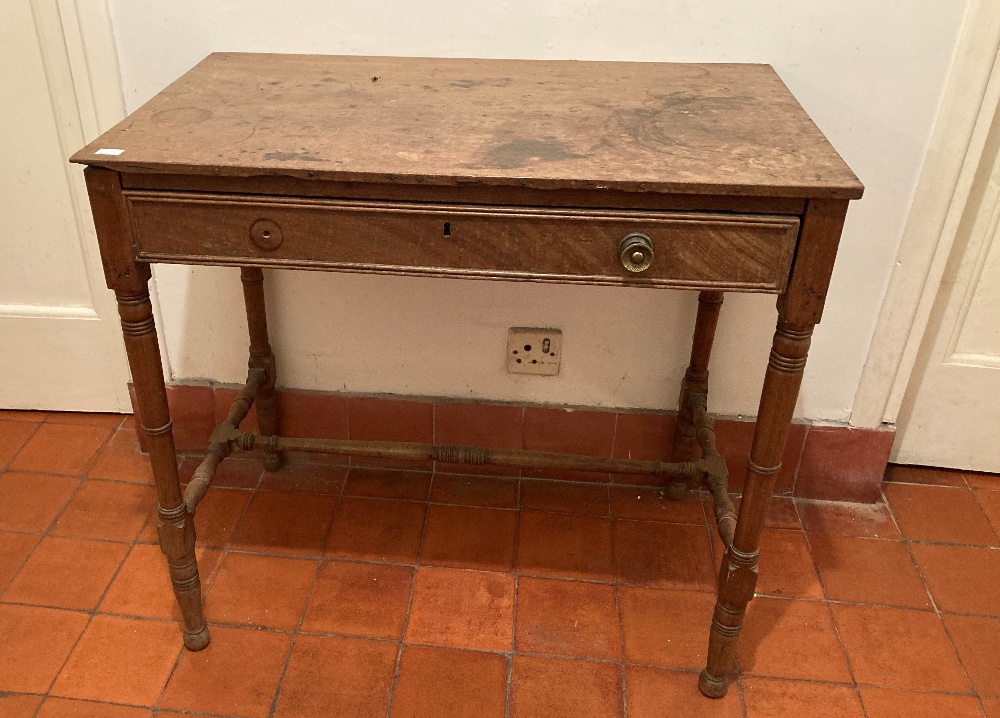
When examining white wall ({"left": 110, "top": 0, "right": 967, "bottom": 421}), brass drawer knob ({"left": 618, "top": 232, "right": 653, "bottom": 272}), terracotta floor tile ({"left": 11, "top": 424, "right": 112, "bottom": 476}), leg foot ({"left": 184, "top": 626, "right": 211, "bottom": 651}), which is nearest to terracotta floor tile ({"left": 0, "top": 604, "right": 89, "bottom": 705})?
leg foot ({"left": 184, "top": 626, "right": 211, "bottom": 651})

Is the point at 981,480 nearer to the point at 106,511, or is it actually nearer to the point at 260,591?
the point at 260,591

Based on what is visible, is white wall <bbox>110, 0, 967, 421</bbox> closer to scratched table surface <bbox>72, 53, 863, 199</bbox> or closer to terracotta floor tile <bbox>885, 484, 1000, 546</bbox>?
scratched table surface <bbox>72, 53, 863, 199</bbox>

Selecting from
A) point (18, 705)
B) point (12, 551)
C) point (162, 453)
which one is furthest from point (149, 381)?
point (12, 551)

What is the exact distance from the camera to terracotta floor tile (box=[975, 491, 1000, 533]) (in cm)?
193

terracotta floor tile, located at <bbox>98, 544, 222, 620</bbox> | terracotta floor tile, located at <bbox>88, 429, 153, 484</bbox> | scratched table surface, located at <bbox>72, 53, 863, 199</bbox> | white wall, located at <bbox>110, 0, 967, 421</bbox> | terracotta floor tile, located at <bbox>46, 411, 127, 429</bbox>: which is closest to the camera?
scratched table surface, located at <bbox>72, 53, 863, 199</bbox>

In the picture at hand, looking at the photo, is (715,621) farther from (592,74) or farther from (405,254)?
(592,74)

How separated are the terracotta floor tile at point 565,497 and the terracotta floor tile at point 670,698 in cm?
44

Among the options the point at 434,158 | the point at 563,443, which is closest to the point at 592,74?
the point at 434,158

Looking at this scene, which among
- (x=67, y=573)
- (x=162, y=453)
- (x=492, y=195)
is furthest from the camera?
(x=67, y=573)

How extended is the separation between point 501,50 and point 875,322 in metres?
0.95

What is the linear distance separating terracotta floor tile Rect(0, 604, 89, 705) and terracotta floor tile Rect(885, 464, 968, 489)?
181cm

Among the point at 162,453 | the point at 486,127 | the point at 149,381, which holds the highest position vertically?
the point at 486,127

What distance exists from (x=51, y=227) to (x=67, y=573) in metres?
0.78

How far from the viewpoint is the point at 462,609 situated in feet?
5.45
